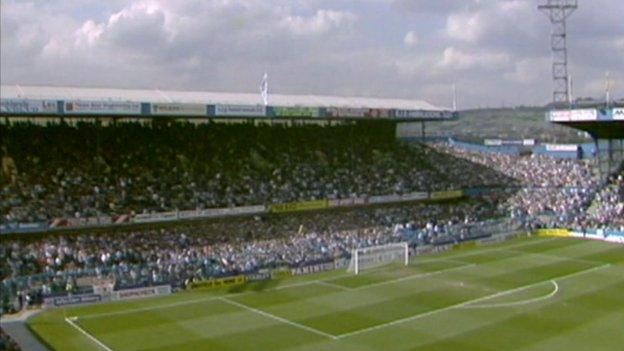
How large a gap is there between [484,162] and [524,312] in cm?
3935

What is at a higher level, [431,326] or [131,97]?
[131,97]

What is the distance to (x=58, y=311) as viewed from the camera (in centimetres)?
3073

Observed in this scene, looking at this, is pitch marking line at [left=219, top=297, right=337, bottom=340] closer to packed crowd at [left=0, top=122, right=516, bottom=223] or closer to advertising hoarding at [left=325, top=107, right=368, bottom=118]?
packed crowd at [left=0, top=122, right=516, bottom=223]

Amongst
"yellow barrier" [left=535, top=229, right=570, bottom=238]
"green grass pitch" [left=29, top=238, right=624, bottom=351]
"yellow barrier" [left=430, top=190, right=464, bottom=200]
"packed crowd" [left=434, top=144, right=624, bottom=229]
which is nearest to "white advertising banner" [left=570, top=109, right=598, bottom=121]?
"packed crowd" [left=434, top=144, right=624, bottom=229]

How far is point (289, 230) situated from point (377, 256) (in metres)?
7.90

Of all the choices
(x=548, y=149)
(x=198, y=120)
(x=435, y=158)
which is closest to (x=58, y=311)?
(x=198, y=120)

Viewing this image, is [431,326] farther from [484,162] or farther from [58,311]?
[484,162]

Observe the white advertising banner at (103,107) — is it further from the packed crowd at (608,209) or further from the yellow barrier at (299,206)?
the packed crowd at (608,209)

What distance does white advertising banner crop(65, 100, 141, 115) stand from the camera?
40.2 metres

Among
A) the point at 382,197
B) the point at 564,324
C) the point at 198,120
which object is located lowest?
the point at 564,324

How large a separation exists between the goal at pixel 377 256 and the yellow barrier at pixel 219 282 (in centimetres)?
616

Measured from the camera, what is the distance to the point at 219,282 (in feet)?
120

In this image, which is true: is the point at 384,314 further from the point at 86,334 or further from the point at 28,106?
the point at 28,106

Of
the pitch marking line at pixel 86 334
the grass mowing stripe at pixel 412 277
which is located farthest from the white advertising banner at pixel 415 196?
the pitch marking line at pixel 86 334
